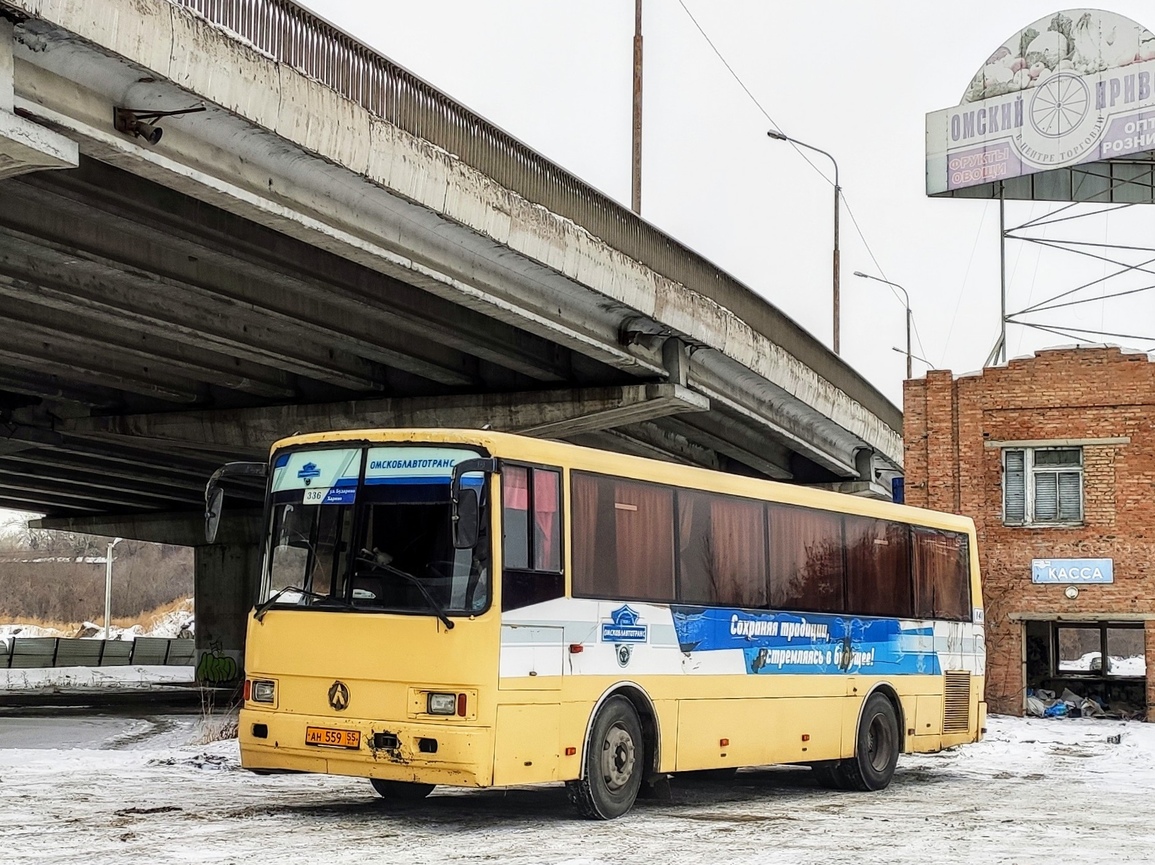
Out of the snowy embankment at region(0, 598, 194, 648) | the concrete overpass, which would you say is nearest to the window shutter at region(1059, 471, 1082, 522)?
the concrete overpass

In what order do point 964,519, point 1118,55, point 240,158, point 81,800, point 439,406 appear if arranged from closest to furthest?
point 81,800, point 240,158, point 964,519, point 439,406, point 1118,55

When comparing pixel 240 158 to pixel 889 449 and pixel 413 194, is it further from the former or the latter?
pixel 889 449

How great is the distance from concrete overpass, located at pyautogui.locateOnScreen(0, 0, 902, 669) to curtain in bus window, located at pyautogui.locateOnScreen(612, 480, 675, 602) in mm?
5531

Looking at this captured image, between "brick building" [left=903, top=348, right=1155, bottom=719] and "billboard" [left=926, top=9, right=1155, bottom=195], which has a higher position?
"billboard" [left=926, top=9, right=1155, bottom=195]

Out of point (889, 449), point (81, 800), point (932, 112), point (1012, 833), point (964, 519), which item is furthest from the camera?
point (889, 449)

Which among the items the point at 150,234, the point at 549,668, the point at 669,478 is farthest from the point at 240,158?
the point at 549,668

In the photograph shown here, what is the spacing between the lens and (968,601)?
61.1 ft

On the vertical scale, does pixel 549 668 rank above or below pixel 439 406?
below

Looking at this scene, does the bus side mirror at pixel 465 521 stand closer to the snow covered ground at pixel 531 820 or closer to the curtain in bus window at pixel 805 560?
the snow covered ground at pixel 531 820

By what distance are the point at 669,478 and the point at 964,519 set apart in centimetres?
709

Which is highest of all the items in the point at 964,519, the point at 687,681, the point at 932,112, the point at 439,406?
the point at 932,112

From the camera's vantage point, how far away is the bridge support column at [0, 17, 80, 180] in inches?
500

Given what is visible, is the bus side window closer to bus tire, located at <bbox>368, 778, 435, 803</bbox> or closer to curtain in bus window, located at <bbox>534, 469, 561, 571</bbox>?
curtain in bus window, located at <bbox>534, 469, 561, 571</bbox>

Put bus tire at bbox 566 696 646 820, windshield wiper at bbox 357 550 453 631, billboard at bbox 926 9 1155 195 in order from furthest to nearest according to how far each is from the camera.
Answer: billboard at bbox 926 9 1155 195 → bus tire at bbox 566 696 646 820 → windshield wiper at bbox 357 550 453 631
